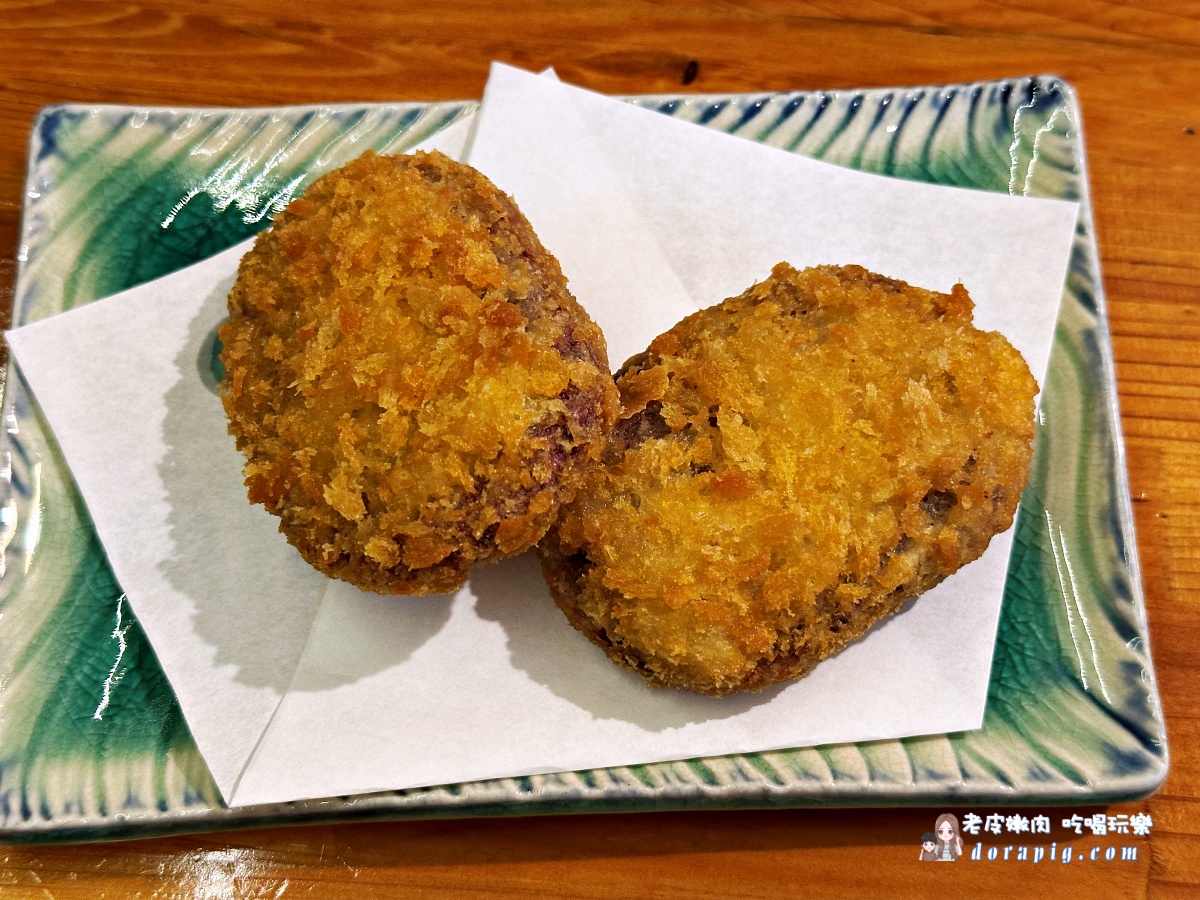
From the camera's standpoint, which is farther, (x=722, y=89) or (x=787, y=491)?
(x=722, y=89)

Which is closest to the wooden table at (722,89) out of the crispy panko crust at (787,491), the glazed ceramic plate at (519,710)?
the glazed ceramic plate at (519,710)

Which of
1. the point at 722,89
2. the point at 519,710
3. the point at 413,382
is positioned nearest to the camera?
the point at 413,382

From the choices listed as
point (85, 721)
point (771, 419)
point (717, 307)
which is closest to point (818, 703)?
point (771, 419)

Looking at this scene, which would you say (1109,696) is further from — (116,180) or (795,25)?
(116,180)

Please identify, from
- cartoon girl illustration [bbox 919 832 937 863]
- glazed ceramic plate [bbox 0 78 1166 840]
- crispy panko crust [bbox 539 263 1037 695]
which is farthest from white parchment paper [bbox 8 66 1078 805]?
cartoon girl illustration [bbox 919 832 937 863]
